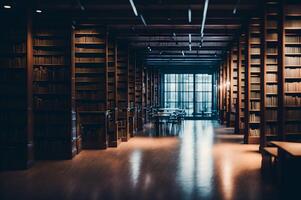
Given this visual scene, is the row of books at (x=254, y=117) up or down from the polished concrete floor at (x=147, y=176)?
up

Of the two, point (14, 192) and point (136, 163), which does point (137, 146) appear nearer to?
point (136, 163)

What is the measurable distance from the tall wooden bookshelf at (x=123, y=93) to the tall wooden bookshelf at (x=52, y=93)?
3.56 metres

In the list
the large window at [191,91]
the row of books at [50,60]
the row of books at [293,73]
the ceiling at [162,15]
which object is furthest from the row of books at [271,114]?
the large window at [191,91]

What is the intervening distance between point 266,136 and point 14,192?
5.74 m

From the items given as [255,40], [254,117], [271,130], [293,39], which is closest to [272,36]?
[293,39]

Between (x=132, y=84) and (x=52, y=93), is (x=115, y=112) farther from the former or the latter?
(x=132, y=84)

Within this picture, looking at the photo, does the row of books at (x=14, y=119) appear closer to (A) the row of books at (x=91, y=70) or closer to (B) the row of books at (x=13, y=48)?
(B) the row of books at (x=13, y=48)

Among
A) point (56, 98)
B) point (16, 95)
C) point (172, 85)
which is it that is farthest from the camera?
point (172, 85)

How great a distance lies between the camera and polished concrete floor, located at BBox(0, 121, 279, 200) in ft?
18.7

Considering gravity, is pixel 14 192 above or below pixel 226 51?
below

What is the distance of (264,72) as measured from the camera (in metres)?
9.28

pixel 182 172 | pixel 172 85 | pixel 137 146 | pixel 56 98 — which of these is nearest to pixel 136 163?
pixel 182 172

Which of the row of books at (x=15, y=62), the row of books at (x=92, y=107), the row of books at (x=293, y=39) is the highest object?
the row of books at (x=293, y=39)

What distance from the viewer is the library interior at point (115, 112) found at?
6172 mm
